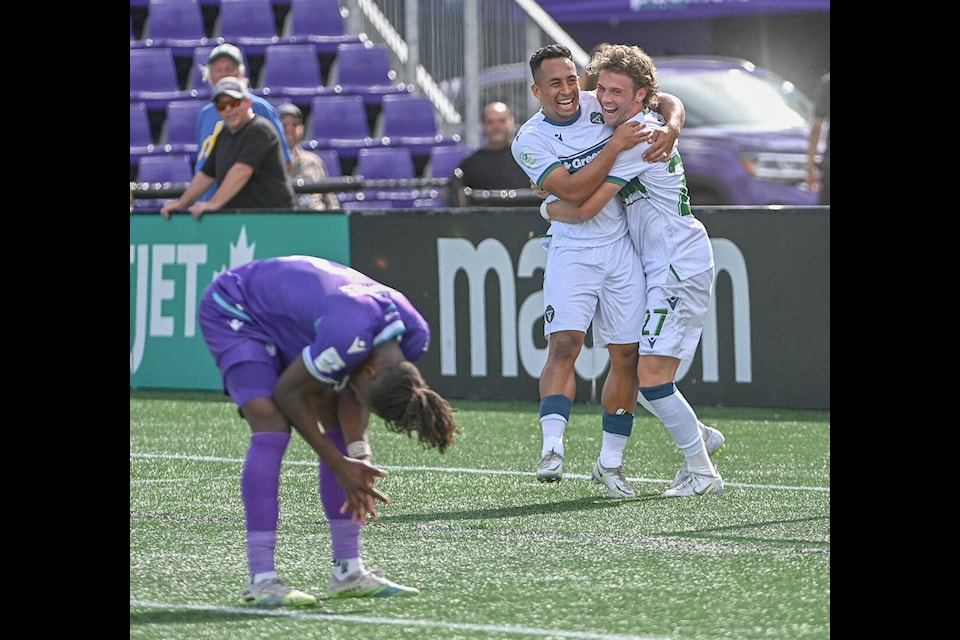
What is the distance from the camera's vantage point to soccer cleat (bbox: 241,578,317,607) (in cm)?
596

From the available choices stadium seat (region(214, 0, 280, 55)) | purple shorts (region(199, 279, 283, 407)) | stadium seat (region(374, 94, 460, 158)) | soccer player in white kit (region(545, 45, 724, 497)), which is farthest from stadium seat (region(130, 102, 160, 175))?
purple shorts (region(199, 279, 283, 407))

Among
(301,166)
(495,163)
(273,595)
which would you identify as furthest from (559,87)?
(301,166)

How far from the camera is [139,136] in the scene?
19391mm

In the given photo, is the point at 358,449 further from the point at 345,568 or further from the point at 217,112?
the point at 217,112

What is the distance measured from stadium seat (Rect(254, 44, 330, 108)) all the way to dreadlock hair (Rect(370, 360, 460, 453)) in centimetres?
1443

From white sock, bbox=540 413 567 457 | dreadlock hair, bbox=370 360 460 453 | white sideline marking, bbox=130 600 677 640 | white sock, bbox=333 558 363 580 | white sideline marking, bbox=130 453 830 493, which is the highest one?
dreadlock hair, bbox=370 360 460 453

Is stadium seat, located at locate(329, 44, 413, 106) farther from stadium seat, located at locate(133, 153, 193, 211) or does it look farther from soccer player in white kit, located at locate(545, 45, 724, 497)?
soccer player in white kit, located at locate(545, 45, 724, 497)

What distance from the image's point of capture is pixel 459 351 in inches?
507

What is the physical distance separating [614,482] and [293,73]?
12410mm

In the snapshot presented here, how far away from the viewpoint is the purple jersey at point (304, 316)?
575cm
